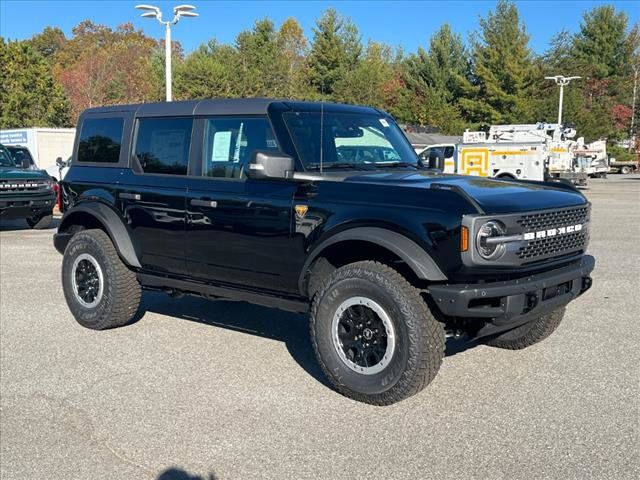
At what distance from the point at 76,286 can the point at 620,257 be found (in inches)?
312

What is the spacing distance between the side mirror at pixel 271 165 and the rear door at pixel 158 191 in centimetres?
101

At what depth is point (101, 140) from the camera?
21.4 ft

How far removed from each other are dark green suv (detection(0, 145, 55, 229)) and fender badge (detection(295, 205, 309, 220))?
1069 cm

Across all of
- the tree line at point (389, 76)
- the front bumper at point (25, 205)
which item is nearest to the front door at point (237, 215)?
the front bumper at point (25, 205)

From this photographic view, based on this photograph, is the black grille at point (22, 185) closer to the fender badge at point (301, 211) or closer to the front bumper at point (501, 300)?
the fender badge at point (301, 211)

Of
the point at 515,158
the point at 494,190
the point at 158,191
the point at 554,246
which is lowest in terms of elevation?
the point at 554,246

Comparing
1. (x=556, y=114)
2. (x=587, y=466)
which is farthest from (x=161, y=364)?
(x=556, y=114)

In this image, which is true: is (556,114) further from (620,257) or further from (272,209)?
(272,209)

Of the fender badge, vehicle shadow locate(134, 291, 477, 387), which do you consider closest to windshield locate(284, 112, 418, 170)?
the fender badge

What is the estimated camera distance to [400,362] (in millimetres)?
4285

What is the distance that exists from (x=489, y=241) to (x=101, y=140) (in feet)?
13.2

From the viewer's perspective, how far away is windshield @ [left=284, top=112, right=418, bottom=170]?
203 inches

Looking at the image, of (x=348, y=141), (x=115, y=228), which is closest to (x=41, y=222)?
(x=115, y=228)

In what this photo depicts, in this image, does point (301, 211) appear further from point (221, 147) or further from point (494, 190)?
point (494, 190)
